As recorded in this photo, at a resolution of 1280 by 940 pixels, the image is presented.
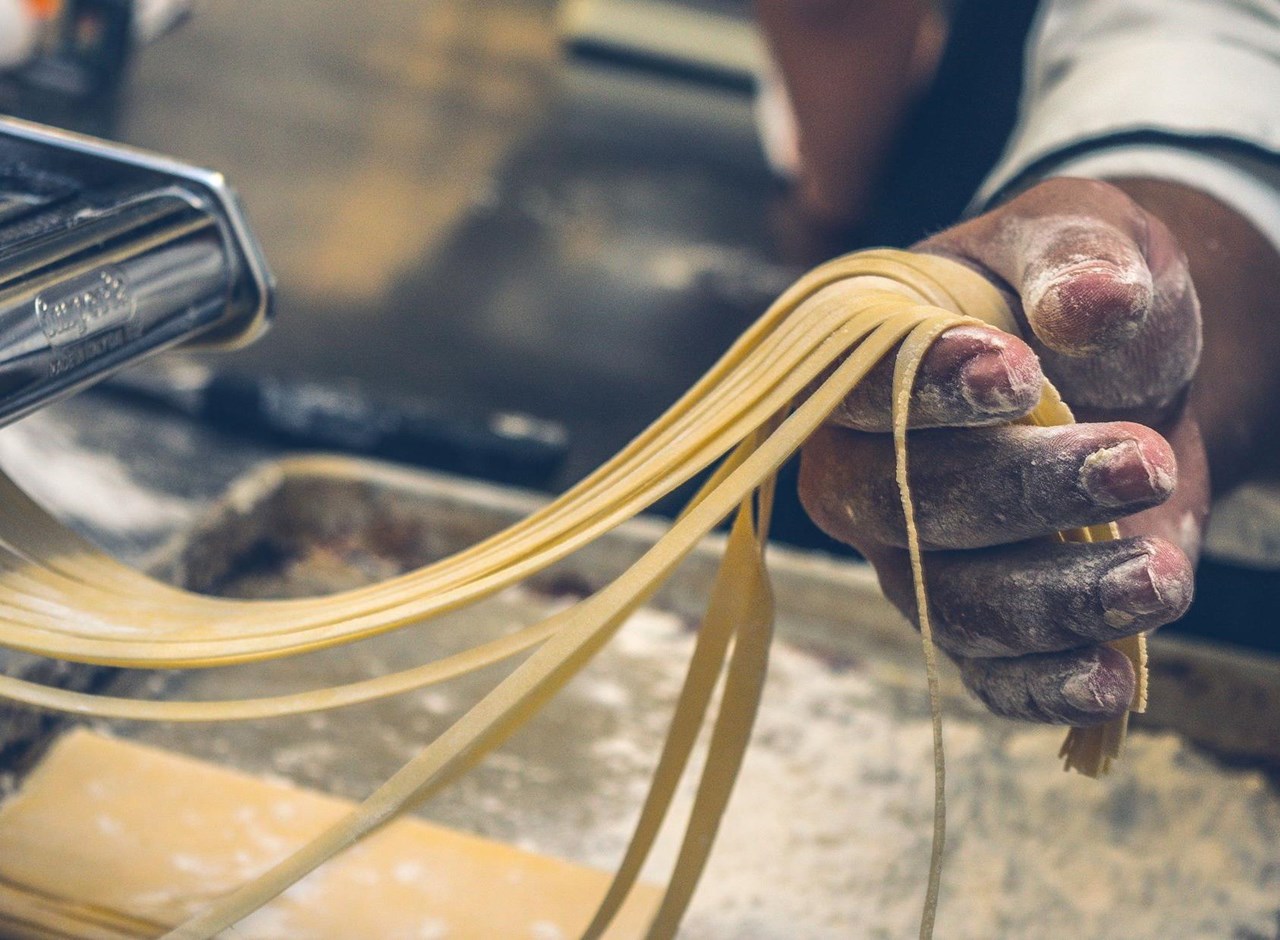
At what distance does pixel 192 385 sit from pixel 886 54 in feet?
3.55

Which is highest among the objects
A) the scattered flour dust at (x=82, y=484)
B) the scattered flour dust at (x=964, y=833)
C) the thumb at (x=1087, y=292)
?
the thumb at (x=1087, y=292)

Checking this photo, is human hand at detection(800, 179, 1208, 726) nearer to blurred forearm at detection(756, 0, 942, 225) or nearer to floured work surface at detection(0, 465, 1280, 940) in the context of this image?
floured work surface at detection(0, 465, 1280, 940)

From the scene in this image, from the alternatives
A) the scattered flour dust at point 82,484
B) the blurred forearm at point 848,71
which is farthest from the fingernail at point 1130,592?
the blurred forearm at point 848,71

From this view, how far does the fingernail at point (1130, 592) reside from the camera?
0.52 meters

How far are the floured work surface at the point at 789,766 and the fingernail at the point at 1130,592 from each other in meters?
0.42

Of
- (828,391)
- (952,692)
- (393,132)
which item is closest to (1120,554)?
(828,391)

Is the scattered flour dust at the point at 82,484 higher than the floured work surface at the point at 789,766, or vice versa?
the scattered flour dust at the point at 82,484

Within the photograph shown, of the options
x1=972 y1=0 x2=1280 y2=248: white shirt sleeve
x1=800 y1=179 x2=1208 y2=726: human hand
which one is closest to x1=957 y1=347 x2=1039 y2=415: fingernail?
x1=800 y1=179 x2=1208 y2=726: human hand

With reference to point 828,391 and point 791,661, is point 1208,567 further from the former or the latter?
point 828,391

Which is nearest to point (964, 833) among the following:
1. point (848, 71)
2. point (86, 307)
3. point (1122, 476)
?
point (1122, 476)

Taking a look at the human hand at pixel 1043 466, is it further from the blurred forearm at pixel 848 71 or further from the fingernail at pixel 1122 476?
the blurred forearm at pixel 848 71

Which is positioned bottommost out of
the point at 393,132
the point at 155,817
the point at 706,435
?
the point at 393,132

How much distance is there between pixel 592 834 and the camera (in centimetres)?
93

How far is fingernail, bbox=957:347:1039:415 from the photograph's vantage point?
0.51 meters
